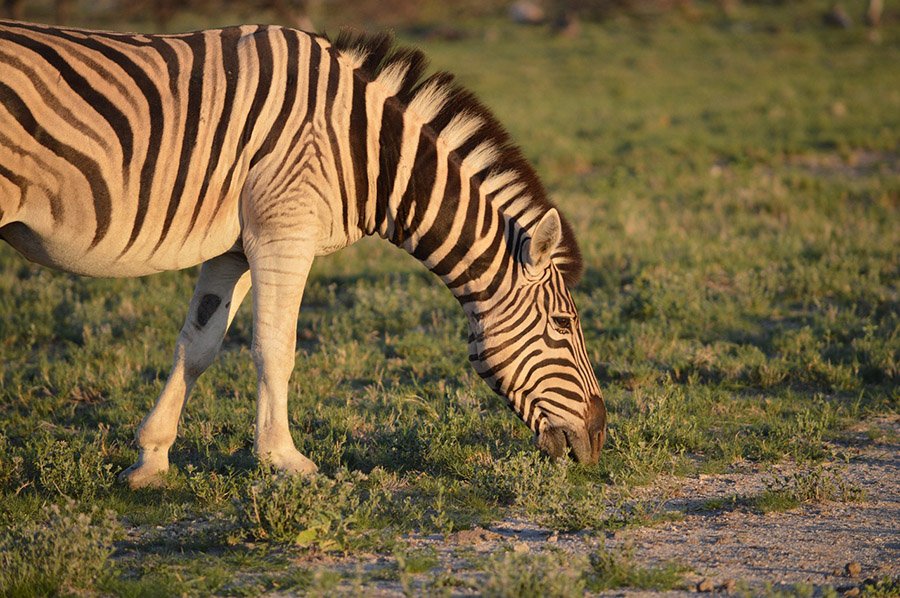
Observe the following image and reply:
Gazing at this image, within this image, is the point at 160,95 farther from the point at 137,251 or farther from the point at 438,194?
the point at 438,194

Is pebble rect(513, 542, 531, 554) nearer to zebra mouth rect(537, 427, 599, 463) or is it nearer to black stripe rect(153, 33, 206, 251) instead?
zebra mouth rect(537, 427, 599, 463)

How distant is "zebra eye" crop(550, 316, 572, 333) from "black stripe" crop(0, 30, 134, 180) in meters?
2.34

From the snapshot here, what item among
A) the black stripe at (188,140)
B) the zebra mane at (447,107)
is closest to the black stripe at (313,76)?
the zebra mane at (447,107)

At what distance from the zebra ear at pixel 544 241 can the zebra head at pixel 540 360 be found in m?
0.02

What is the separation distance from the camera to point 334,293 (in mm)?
9344

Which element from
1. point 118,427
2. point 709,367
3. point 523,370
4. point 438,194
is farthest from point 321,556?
point 709,367

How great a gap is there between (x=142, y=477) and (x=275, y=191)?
69.5 inches

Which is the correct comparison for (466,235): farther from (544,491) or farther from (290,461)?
(290,461)

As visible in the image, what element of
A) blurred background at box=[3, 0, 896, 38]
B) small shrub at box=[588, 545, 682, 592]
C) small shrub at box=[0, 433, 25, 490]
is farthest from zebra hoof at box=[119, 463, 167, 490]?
blurred background at box=[3, 0, 896, 38]

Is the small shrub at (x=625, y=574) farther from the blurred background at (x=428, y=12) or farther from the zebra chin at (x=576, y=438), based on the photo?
the blurred background at (x=428, y=12)

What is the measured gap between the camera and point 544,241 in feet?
17.0

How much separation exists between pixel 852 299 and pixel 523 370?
15.6 ft

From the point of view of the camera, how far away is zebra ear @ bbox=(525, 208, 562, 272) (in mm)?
5090

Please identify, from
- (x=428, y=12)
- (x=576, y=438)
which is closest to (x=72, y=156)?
(x=576, y=438)
